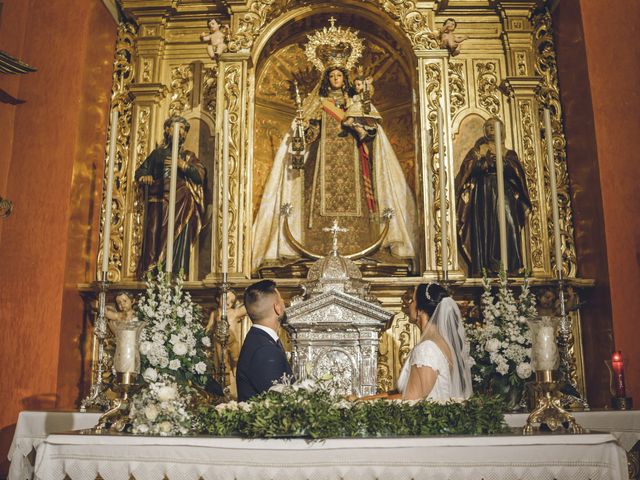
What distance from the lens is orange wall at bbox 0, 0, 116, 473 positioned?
5973 mm

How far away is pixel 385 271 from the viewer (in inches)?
265

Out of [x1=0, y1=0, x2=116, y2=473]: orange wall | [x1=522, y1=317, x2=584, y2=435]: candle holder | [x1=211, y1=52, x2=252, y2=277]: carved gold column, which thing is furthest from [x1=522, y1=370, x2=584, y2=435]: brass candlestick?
[x1=0, y1=0, x2=116, y2=473]: orange wall

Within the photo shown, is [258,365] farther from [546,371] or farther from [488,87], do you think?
[488,87]

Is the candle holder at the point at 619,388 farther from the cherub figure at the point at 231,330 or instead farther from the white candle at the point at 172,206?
the white candle at the point at 172,206

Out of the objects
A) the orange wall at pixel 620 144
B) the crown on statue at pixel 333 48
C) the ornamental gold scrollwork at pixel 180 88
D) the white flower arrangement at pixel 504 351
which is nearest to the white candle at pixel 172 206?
the ornamental gold scrollwork at pixel 180 88

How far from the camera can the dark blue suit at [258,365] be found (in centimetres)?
420

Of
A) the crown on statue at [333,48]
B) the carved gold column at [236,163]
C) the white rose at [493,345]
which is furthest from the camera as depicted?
the crown on statue at [333,48]

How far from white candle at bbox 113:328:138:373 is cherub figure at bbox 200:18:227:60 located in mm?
4285

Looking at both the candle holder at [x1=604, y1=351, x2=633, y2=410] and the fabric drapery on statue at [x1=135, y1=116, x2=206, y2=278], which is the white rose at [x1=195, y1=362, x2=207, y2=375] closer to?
the fabric drapery on statue at [x1=135, y1=116, x2=206, y2=278]

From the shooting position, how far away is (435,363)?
450 centimetres

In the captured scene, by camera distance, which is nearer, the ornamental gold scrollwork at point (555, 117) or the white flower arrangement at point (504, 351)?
the white flower arrangement at point (504, 351)

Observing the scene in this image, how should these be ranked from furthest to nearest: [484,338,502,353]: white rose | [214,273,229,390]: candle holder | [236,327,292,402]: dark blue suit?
[214,273,229,390]: candle holder
[484,338,502,353]: white rose
[236,327,292,402]: dark blue suit

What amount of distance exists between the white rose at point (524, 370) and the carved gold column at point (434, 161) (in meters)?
1.57

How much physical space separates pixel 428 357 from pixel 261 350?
107 centimetres
